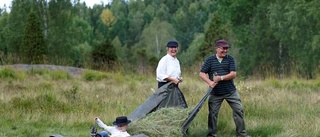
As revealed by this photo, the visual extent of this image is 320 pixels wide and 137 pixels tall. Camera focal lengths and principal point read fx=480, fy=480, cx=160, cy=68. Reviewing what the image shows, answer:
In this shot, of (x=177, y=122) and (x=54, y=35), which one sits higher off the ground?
(x=54, y=35)

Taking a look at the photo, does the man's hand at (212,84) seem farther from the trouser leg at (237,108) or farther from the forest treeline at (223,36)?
the forest treeline at (223,36)

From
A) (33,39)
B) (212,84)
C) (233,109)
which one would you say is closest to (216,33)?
(33,39)

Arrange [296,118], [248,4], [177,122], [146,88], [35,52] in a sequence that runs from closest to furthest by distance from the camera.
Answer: [177,122] < [296,118] < [146,88] < [35,52] < [248,4]

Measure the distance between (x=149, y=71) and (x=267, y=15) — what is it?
15.0 m

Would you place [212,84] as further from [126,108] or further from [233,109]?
[126,108]

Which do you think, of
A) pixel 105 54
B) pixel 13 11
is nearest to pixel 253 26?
pixel 105 54

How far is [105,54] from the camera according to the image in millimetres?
28297

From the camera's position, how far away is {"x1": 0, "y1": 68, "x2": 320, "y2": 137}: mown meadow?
7707 mm

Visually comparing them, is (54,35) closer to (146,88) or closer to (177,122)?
(146,88)

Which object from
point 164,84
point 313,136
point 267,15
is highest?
point 267,15

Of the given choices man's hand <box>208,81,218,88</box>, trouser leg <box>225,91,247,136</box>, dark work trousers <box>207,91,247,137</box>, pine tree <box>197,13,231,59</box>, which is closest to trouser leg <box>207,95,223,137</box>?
dark work trousers <box>207,91,247,137</box>

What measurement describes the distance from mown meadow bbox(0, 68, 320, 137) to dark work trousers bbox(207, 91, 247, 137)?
0.91 ft

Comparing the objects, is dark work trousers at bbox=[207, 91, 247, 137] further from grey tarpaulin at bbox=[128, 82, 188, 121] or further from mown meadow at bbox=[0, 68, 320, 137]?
grey tarpaulin at bbox=[128, 82, 188, 121]

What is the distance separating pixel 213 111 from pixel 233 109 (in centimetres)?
30
